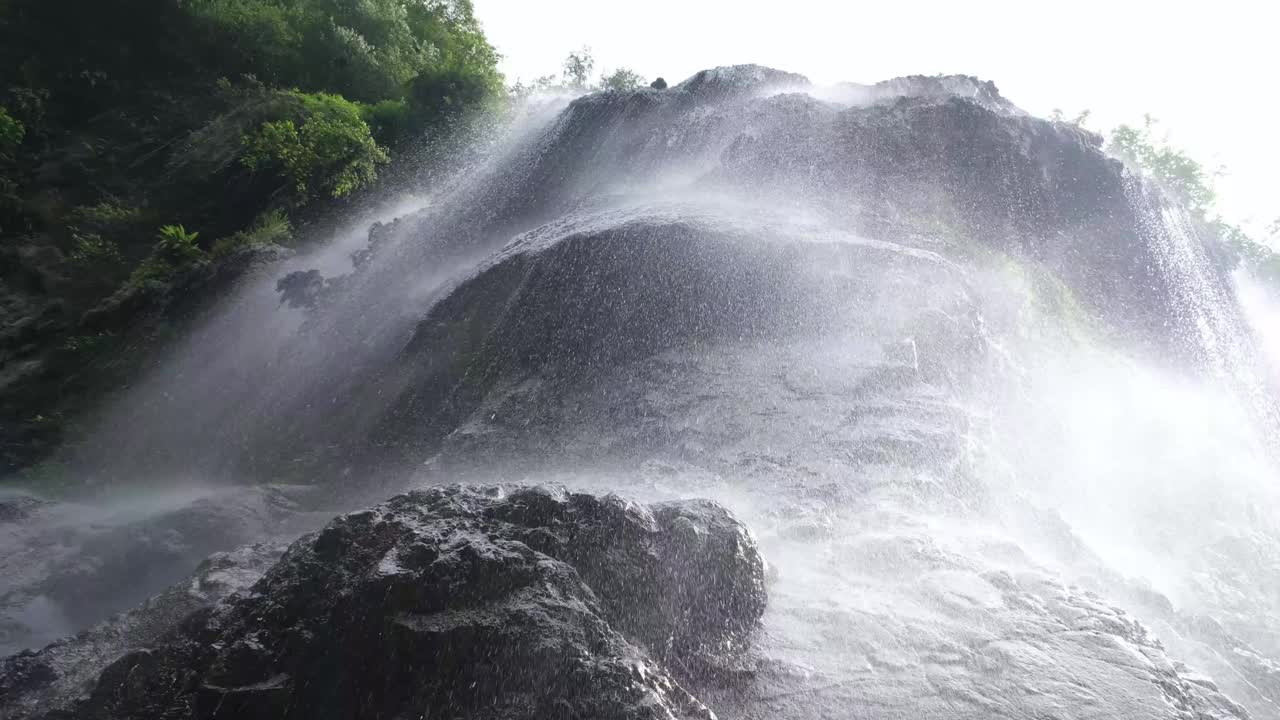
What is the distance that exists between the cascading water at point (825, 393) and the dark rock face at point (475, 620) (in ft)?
2.38

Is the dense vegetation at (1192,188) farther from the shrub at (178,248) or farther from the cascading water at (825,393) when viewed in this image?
the shrub at (178,248)

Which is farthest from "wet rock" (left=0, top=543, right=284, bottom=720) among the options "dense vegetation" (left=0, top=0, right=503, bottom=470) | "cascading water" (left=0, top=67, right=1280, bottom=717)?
"dense vegetation" (left=0, top=0, right=503, bottom=470)

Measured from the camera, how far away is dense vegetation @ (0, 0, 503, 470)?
53.7 feet

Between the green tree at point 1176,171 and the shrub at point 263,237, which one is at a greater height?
the shrub at point 263,237

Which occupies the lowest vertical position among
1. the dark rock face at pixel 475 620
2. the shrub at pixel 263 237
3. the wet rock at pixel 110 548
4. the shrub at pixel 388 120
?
the dark rock face at pixel 475 620

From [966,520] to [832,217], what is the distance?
23.9ft

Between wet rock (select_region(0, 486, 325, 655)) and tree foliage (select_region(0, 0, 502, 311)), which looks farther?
tree foliage (select_region(0, 0, 502, 311))

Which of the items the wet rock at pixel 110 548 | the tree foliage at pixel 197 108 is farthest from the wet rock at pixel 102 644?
the tree foliage at pixel 197 108

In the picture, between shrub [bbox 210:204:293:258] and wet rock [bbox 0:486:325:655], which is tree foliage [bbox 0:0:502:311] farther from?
wet rock [bbox 0:486:325:655]

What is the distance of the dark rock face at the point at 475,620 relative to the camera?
4188mm

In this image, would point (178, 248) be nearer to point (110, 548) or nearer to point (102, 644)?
point (110, 548)

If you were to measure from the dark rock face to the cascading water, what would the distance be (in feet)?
2.38

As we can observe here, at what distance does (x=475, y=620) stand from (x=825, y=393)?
7267mm

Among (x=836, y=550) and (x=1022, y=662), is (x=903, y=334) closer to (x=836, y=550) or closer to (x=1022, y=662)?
(x=836, y=550)
